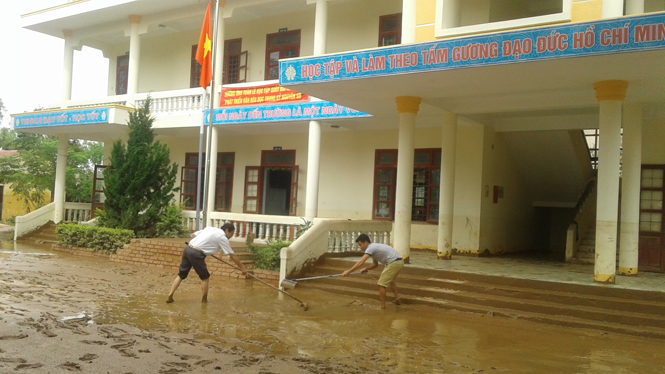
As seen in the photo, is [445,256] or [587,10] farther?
[445,256]

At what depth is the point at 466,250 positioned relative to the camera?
13570 mm

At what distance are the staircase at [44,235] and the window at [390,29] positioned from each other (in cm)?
1154

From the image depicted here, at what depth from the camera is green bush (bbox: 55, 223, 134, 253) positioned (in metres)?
14.3

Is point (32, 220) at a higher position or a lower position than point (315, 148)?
lower

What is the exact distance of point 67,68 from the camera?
60.8 feet

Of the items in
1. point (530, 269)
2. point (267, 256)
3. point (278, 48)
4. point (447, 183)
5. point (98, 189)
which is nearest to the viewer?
point (530, 269)

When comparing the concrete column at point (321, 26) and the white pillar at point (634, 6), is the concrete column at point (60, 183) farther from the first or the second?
the white pillar at point (634, 6)

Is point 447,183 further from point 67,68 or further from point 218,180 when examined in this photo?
point 67,68

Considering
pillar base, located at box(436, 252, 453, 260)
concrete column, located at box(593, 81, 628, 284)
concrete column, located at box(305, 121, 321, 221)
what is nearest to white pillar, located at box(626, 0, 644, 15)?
concrete column, located at box(593, 81, 628, 284)

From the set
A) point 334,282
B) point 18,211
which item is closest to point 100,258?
point 334,282

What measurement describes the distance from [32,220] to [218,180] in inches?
244

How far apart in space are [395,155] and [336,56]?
5.97 m

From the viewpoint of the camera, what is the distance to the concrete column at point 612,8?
8406 millimetres

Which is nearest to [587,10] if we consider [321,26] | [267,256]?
[321,26]
